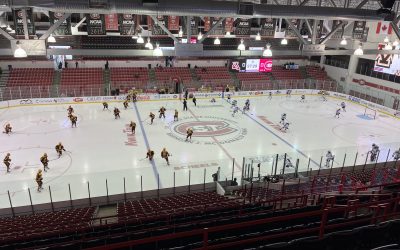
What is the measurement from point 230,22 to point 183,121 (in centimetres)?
792

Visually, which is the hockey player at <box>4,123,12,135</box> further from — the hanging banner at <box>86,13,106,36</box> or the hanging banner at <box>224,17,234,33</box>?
the hanging banner at <box>224,17,234,33</box>

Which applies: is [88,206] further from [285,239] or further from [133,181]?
[285,239]

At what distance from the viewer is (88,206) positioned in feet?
36.9

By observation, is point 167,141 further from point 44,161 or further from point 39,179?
point 39,179

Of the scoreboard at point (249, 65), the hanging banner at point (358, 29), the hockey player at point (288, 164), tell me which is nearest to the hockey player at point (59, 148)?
the hockey player at point (288, 164)

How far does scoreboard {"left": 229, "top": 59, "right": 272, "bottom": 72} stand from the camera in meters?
28.5

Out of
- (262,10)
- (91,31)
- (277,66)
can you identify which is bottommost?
(277,66)

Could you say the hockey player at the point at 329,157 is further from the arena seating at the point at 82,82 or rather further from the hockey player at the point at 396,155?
the arena seating at the point at 82,82

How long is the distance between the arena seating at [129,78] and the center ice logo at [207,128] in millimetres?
10697

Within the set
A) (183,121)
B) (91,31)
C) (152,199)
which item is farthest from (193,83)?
(152,199)

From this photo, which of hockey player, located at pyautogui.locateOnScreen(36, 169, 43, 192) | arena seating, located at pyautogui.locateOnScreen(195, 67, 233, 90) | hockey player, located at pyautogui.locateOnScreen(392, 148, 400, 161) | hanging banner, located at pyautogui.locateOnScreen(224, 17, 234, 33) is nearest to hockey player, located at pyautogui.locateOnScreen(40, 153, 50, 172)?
hockey player, located at pyautogui.locateOnScreen(36, 169, 43, 192)

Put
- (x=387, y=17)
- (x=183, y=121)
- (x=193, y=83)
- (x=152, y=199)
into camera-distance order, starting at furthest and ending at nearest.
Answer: (x=193, y=83)
(x=183, y=121)
(x=387, y=17)
(x=152, y=199)

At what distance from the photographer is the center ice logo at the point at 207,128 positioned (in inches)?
771

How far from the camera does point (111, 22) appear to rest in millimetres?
15844
